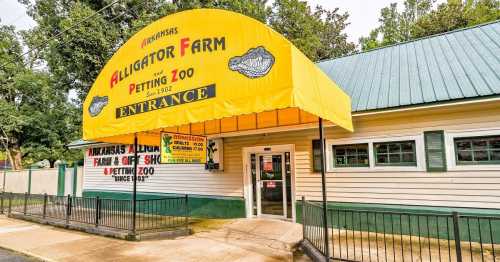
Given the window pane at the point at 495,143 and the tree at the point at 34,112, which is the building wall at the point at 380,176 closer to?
the window pane at the point at 495,143

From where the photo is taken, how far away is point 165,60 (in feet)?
21.6

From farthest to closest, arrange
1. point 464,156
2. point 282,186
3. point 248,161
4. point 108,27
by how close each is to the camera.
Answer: point 108,27
point 248,161
point 282,186
point 464,156

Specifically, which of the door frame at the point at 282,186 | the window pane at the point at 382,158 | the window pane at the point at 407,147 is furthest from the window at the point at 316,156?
the window pane at the point at 407,147

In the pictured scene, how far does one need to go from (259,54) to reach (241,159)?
5720mm

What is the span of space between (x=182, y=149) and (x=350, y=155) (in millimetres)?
4520

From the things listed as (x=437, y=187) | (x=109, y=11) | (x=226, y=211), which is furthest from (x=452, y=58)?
(x=109, y=11)

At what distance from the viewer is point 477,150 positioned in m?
6.93

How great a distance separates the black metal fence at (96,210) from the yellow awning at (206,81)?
234 cm

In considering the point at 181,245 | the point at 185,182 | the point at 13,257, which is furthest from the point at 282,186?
the point at 13,257

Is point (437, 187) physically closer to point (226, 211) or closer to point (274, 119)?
point (274, 119)

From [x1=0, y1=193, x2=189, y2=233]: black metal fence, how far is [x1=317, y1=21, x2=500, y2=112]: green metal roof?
5987 mm

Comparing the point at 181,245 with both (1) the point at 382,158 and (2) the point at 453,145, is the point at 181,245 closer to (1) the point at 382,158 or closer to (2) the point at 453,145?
(1) the point at 382,158

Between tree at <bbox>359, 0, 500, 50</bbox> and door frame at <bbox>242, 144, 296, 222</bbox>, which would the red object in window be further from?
tree at <bbox>359, 0, 500, 50</bbox>

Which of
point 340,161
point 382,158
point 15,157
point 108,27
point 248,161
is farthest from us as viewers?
point 15,157
